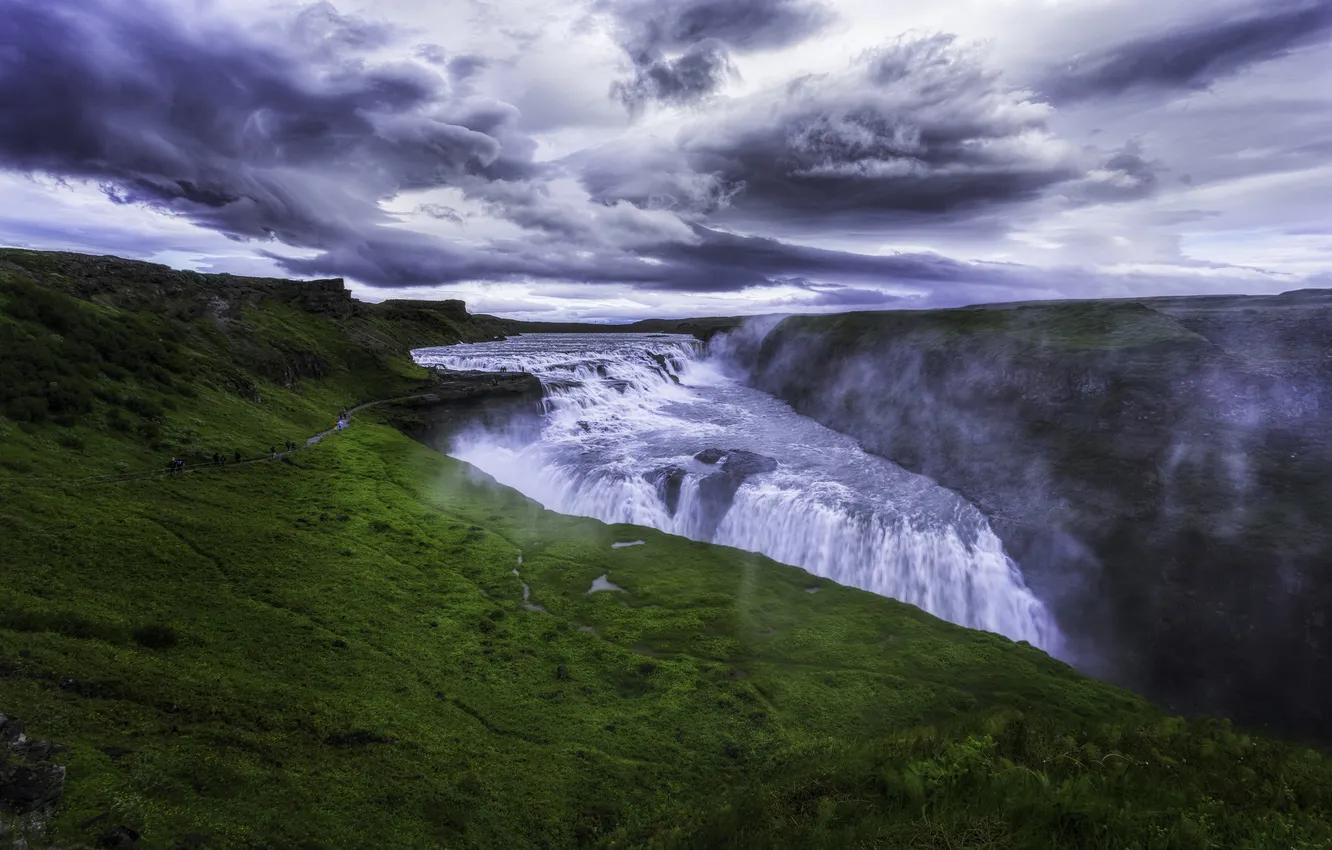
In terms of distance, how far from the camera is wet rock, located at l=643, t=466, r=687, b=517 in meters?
38.6

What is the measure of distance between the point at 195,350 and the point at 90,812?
44.0 metres

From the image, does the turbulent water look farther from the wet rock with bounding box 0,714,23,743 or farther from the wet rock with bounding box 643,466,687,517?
the wet rock with bounding box 0,714,23,743

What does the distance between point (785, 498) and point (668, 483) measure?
8.12 m

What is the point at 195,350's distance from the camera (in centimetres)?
4150

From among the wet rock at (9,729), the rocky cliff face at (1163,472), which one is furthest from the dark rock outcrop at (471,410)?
the wet rock at (9,729)

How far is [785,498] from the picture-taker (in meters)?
37.2

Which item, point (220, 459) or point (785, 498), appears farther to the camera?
point (785, 498)

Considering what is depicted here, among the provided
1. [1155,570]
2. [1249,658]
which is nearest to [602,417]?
[1155,570]

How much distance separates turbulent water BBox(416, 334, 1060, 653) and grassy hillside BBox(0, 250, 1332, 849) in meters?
8.58

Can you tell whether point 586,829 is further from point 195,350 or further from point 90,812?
point 195,350

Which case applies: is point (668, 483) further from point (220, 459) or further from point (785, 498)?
point (220, 459)

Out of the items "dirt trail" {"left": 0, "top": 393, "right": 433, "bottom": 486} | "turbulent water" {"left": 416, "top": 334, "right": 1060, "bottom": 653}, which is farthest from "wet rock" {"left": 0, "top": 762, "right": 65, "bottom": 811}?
"turbulent water" {"left": 416, "top": 334, "right": 1060, "bottom": 653}

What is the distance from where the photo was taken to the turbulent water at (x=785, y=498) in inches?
1216

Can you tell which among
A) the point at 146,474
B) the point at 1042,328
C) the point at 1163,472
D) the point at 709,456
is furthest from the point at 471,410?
the point at 1042,328
